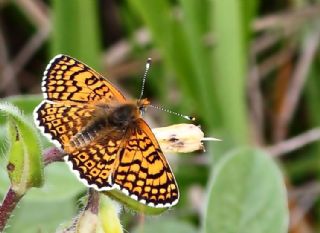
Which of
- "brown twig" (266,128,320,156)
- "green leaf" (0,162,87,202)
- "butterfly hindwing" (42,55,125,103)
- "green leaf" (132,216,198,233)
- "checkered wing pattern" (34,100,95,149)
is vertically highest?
"butterfly hindwing" (42,55,125,103)

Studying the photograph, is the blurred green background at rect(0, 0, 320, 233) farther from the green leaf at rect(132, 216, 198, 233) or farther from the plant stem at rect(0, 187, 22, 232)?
the plant stem at rect(0, 187, 22, 232)

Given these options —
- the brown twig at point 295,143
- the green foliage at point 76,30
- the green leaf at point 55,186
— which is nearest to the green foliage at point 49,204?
the green leaf at point 55,186

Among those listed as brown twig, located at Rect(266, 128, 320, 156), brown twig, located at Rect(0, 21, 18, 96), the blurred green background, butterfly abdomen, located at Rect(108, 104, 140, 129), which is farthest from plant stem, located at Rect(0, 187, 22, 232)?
brown twig, located at Rect(0, 21, 18, 96)

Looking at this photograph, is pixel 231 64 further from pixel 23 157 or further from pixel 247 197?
pixel 23 157

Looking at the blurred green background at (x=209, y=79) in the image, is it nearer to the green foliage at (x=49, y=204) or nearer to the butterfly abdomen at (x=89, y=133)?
the green foliage at (x=49, y=204)

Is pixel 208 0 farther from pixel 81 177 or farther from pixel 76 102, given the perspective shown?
pixel 81 177

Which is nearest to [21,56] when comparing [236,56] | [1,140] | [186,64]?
[186,64]
